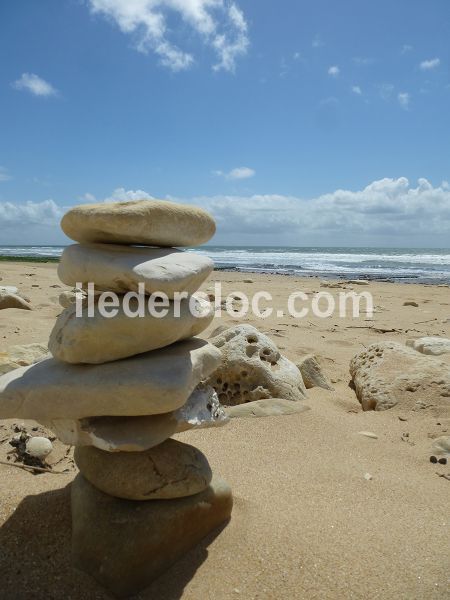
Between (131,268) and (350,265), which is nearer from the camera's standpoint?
(131,268)

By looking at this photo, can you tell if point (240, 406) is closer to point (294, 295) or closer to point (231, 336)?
point (231, 336)

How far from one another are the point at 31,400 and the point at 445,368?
379cm

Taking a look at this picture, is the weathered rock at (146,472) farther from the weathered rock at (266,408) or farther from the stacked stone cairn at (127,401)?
the weathered rock at (266,408)

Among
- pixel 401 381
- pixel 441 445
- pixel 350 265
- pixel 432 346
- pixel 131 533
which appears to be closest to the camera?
pixel 131 533

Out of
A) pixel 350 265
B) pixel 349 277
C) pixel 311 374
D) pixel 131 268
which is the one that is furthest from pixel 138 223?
pixel 350 265

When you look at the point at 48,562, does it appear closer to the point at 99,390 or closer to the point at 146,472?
the point at 146,472

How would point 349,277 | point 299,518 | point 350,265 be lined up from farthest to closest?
point 350,265 → point 349,277 → point 299,518

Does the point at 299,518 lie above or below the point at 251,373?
below

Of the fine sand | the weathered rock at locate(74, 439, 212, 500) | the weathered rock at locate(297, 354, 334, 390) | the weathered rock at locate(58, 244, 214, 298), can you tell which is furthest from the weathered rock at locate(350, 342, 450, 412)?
the weathered rock at locate(58, 244, 214, 298)

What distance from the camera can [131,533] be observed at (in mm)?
2346

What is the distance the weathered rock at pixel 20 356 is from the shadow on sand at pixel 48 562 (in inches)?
72.7

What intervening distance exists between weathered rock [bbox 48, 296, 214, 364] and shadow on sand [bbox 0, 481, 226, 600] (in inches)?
35.6

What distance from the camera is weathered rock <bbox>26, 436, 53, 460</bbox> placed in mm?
3286

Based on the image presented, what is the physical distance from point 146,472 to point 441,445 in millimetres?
2365
